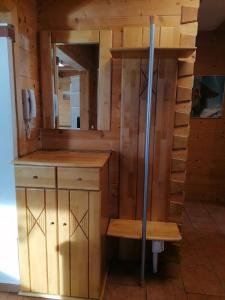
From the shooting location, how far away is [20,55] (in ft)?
5.95

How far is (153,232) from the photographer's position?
78.1 inches

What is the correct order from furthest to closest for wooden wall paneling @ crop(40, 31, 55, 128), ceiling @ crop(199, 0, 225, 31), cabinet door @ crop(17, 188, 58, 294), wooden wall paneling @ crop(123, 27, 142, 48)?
ceiling @ crop(199, 0, 225, 31) → wooden wall paneling @ crop(40, 31, 55, 128) → wooden wall paneling @ crop(123, 27, 142, 48) → cabinet door @ crop(17, 188, 58, 294)

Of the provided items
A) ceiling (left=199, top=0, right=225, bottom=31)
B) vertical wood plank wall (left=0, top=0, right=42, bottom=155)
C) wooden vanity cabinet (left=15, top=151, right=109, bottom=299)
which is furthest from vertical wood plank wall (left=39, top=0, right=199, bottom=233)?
ceiling (left=199, top=0, right=225, bottom=31)

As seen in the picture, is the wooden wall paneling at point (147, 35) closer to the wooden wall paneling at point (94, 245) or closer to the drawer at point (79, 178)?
the drawer at point (79, 178)

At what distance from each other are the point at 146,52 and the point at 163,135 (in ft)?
2.26

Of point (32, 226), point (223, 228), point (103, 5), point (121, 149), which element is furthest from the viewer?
point (223, 228)

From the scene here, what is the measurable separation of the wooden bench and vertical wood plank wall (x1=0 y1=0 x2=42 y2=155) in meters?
0.99

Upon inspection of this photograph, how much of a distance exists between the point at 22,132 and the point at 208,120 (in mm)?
2915

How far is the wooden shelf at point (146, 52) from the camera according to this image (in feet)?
5.76

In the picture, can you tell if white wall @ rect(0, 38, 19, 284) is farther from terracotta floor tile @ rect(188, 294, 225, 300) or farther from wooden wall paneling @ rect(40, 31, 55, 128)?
terracotta floor tile @ rect(188, 294, 225, 300)

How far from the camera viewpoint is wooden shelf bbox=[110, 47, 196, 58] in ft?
5.76

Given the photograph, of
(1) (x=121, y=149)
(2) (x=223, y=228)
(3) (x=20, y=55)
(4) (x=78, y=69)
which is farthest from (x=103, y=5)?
(2) (x=223, y=228)

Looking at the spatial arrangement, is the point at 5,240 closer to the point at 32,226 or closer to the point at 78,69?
the point at 32,226

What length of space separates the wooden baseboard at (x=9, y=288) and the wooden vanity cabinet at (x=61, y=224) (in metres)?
0.08
